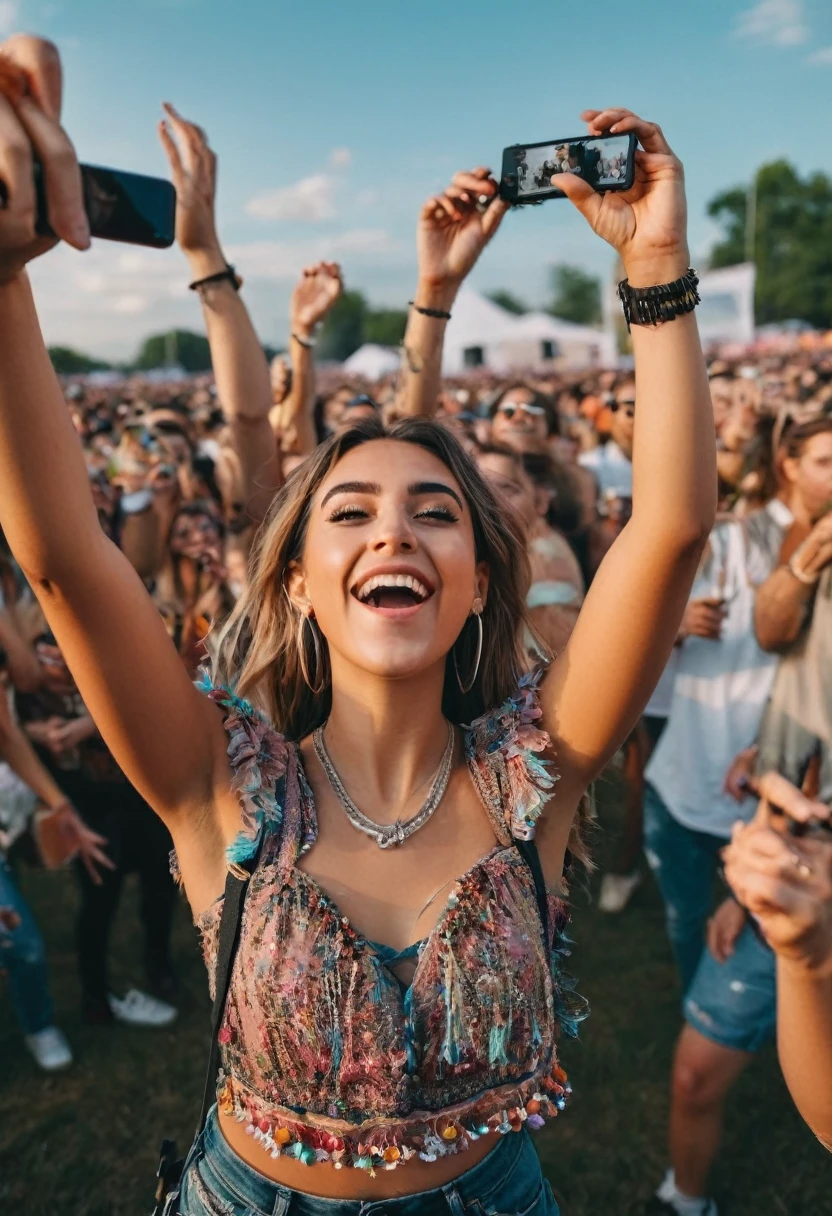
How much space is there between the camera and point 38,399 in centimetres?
134

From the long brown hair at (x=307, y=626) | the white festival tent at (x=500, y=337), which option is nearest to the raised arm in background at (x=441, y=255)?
the long brown hair at (x=307, y=626)

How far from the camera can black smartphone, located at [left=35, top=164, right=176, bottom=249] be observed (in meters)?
1.22

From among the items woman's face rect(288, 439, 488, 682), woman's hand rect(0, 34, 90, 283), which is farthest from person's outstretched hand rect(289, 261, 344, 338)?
woman's hand rect(0, 34, 90, 283)

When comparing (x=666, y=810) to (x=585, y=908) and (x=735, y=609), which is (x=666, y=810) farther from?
(x=585, y=908)

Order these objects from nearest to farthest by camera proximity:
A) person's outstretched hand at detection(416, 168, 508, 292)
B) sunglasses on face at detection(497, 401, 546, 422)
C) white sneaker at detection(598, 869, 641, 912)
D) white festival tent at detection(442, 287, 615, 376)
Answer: person's outstretched hand at detection(416, 168, 508, 292) < sunglasses on face at detection(497, 401, 546, 422) < white sneaker at detection(598, 869, 641, 912) < white festival tent at detection(442, 287, 615, 376)

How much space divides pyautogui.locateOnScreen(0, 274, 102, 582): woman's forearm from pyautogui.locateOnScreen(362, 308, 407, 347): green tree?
311 feet

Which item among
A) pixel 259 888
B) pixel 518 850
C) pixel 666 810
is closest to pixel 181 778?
pixel 259 888

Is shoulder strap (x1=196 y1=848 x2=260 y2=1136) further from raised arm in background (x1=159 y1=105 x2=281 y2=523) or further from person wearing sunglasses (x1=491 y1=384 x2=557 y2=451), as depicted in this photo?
person wearing sunglasses (x1=491 y1=384 x2=557 y2=451)

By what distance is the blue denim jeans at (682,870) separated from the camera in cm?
359

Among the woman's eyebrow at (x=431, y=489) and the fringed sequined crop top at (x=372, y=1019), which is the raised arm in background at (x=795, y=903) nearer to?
the fringed sequined crop top at (x=372, y=1019)

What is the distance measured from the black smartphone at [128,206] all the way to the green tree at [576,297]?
102421 millimetres

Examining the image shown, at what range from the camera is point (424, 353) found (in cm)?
291

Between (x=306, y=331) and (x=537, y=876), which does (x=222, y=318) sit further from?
(x=537, y=876)

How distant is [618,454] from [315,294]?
4.36 m
